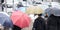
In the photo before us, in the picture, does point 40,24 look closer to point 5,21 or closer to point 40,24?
point 40,24

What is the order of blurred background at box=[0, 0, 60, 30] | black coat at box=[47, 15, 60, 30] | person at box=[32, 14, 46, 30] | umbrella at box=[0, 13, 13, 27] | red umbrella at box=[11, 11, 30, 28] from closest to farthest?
umbrella at box=[0, 13, 13, 27], black coat at box=[47, 15, 60, 30], red umbrella at box=[11, 11, 30, 28], person at box=[32, 14, 46, 30], blurred background at box=[0, 0, 60, 30]

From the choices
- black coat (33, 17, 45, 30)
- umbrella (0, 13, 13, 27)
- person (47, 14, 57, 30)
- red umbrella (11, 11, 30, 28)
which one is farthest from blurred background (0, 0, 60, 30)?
umbrella (0, 13, 13, 27)

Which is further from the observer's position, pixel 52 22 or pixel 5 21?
pixel 52 22

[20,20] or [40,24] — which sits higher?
[20,20]

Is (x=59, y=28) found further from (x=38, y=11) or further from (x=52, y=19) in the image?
(x=38, y=11)

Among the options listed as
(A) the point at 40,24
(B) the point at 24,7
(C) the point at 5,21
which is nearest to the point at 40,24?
(A) the point at 40,24

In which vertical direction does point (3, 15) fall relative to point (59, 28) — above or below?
above

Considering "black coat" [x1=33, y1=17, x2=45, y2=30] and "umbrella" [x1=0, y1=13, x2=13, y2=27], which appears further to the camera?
"black coat" [x1=33, y1=17, x2=45, y2=30]

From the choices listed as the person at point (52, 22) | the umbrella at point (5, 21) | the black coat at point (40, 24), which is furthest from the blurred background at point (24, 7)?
the umbrella at point (5, 21)

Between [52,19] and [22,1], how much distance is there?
167 inches

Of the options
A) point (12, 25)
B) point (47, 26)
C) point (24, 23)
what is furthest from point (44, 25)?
point (12, 25)

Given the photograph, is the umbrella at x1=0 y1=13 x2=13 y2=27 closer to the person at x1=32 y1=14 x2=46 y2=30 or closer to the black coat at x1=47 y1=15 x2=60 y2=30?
the person at x1=32 y1=14 x2=46 y2=30

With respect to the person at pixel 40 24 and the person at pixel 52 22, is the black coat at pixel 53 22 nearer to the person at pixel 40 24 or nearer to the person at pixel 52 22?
the person at pixel 52 22

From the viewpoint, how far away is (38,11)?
666 centimetres
